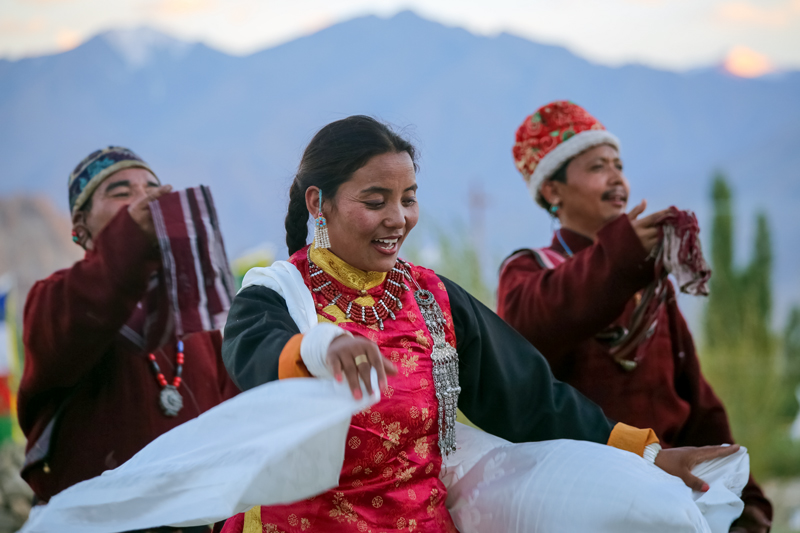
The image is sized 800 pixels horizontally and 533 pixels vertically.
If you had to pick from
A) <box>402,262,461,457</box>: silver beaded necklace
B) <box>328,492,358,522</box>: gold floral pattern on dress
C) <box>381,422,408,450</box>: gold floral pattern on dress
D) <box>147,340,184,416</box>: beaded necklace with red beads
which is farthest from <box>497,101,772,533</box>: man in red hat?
<box>147,340,184,416</box>: beaded necklace with red beads

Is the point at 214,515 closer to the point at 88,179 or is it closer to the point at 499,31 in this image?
the point at 88,179

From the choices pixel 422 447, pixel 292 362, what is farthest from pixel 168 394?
pixel 292 362

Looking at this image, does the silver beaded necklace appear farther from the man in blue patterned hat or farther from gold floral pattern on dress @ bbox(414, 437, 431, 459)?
the man in blue patterned hat

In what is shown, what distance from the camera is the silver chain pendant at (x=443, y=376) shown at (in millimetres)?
2002

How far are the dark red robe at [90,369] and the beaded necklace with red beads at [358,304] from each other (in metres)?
0.89

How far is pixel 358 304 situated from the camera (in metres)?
2.01

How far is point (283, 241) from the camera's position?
2.32m

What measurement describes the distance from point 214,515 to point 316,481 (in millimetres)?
215

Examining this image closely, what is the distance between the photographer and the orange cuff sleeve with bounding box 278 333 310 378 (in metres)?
1.63

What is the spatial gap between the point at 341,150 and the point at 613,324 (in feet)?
4.29

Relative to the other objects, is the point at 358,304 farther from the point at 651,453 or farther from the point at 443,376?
the point at 651,453

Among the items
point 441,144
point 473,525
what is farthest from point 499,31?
point 473,525

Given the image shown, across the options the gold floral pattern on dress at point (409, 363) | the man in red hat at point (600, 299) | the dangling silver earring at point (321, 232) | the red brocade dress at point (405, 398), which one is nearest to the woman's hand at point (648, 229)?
the man in red hat at point (600, 299)

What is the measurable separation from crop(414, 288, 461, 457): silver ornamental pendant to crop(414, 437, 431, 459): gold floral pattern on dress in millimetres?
45
